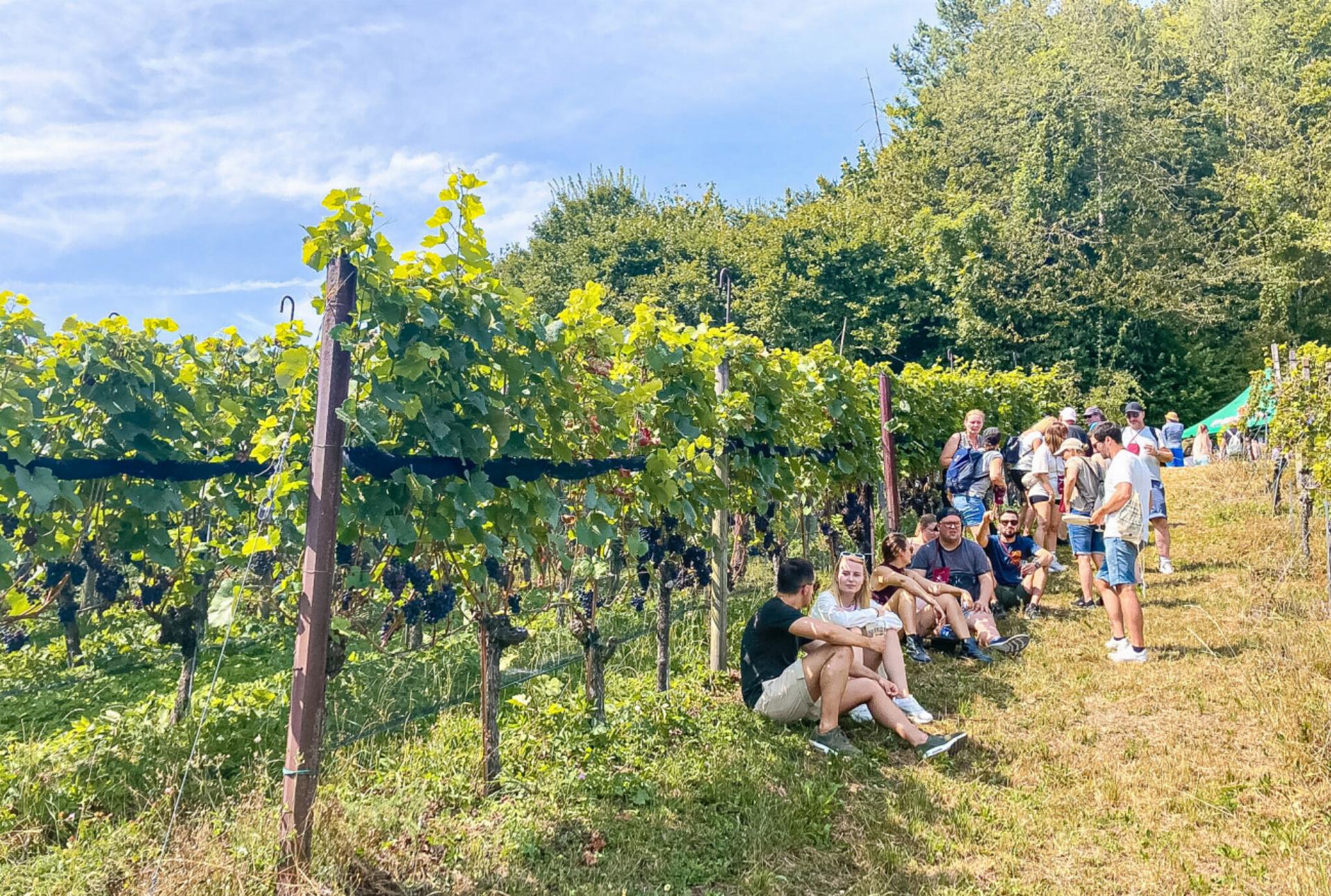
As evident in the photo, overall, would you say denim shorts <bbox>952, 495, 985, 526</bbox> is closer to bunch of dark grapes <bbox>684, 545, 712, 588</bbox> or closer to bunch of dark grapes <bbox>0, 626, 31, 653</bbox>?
bunch of dark grapes <bbox>684, 545, 712, 588</bbox>

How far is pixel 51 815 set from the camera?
132 inches

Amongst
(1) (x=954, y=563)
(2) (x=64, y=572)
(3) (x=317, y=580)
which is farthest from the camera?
(1) (x=954, y=563)

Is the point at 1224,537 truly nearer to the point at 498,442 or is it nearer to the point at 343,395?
the point at 498,442

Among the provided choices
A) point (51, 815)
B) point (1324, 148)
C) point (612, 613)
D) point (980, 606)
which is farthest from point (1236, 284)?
point (51, 815)

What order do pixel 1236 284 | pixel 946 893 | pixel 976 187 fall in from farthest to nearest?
1. pixel 976 187
2. pixel 1236 284
3. pixel 946 893

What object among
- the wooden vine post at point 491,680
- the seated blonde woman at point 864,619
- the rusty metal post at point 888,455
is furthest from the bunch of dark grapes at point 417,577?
the rusty metal post at point 888,455

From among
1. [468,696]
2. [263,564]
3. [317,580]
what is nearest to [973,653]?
[468,696]

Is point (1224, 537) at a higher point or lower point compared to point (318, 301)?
lower

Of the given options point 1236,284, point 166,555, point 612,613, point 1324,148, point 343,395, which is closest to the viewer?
point 343,395

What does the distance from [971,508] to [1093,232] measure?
17.7m

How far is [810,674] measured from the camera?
4152 mm

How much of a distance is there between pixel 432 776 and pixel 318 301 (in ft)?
6.16

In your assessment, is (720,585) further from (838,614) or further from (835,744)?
(835,744)

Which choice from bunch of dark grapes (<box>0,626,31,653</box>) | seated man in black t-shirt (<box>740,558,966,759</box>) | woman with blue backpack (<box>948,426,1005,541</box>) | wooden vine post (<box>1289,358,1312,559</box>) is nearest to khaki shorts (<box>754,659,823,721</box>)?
seated man in black t-shirt (<box>740,558,966,759</box>)
